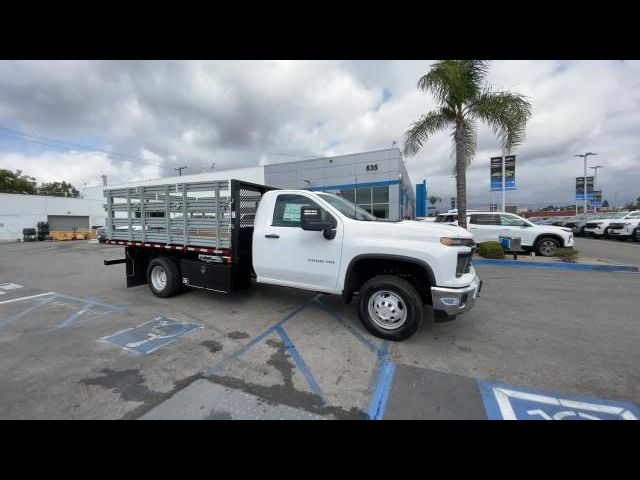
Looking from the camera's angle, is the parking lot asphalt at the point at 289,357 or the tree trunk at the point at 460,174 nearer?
the parking lot asphalt at the point at 289,357

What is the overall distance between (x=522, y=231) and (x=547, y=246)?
103 centimetres

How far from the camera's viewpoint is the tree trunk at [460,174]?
10.5 meters

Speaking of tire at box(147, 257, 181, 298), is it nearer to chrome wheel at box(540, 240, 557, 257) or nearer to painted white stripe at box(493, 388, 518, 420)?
painted white stripe at box(493, 388, 518, 420)

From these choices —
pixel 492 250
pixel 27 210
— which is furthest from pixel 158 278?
pixel 27 210

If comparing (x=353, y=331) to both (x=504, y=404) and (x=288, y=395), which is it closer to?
(x=288, y=395)

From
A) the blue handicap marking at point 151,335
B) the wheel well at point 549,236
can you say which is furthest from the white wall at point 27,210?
the wheel well at point 549,236


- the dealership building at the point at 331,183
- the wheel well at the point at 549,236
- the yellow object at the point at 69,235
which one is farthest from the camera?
the yellow object at the point at 69,235

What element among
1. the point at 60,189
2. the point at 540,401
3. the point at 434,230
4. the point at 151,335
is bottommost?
the point at 540,401

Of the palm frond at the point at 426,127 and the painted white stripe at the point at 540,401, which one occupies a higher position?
the palm frond at the point at 426,127

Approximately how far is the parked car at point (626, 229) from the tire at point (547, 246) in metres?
10.9

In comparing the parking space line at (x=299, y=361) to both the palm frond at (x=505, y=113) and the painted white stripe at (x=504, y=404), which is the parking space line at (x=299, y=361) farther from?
the palm frond at (x=505, y=113)

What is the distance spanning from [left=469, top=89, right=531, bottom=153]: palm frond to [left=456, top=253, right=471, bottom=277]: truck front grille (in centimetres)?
857

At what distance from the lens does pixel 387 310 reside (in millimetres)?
3801
